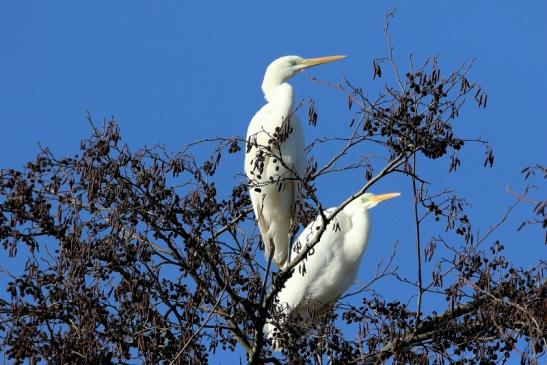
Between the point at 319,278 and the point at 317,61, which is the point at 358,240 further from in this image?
the point at 317,61

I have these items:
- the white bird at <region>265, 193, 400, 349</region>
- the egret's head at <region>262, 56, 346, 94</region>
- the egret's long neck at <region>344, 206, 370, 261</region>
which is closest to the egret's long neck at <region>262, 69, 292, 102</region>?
the egret's head at <region>262, 56, 346, 94</region>

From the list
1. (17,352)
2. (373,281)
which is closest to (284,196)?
(373,281)

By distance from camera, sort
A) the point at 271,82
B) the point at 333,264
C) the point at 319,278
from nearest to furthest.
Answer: the point at 271,82, the point at 319,278, the point at 333,264

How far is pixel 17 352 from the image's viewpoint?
6.41m

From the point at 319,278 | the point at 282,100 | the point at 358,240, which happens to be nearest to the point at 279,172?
the point at 282,100

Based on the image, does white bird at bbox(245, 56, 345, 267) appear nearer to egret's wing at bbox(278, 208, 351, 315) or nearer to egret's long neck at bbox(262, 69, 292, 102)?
egret's long neck at bbox(262, 69, 292, 102)

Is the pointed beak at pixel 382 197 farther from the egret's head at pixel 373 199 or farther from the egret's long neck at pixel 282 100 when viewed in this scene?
the egret's long neck at pixel 282 100

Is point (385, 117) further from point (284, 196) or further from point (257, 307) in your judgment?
point (284, 196)

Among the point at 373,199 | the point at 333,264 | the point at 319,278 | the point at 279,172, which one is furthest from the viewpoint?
the point at 373,199

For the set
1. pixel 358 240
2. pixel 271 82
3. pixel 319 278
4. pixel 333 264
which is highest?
pixel 271 82

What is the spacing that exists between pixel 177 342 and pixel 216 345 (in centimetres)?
24

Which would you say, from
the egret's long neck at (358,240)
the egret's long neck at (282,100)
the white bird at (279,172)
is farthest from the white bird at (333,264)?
the egret's long neck at (282,100)

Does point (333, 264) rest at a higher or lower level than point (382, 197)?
lower

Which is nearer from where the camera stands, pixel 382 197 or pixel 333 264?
pixel 333 264
